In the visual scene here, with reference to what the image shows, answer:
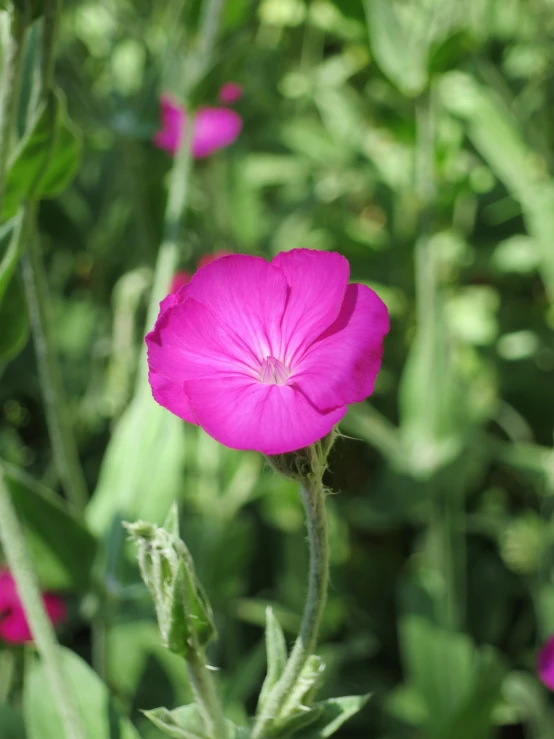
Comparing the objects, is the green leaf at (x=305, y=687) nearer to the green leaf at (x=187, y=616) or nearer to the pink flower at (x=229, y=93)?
the green leaf at (x=187, y=616)

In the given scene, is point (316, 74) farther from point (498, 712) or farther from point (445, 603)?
point (498, 712)

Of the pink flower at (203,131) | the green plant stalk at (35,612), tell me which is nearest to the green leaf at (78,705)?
the green plant stalk at (35,612)

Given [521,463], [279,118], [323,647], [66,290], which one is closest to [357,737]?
[323,647]

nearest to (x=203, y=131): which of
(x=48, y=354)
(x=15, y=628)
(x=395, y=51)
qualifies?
(x=395, y=51)

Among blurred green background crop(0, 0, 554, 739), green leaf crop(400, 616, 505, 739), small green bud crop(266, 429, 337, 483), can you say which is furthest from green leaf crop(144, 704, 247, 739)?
green leaf crop(400, 616, 505, 739)

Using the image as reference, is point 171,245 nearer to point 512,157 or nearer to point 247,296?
point 247,296
